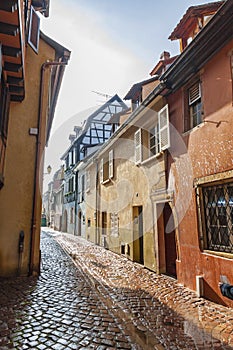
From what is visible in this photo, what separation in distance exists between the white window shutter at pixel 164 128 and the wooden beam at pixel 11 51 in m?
4.14

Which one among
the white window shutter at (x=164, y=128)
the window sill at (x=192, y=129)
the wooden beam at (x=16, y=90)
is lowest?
the window sill at (x=192, y=129)

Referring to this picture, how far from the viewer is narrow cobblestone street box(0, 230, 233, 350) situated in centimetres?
324

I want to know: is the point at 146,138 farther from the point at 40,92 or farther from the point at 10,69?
the point at 10,69

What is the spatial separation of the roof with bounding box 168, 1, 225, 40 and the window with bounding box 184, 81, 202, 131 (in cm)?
194

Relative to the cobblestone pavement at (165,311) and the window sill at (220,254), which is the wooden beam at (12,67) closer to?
the cobblestone pavement at (165,311)

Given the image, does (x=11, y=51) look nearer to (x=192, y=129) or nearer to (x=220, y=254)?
(x=192, y=129)

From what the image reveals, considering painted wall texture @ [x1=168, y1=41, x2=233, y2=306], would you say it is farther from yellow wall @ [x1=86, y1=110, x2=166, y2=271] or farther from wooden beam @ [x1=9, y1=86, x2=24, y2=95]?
wooden beam @ [x1=9, y1=86, x2=24, y2=95]

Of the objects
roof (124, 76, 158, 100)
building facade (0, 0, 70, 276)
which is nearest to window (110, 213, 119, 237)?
building facade (0, 0, 70, 276)

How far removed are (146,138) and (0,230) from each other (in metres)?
5.70

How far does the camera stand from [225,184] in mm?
4934

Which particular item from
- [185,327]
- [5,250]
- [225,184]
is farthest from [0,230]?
[225,184]

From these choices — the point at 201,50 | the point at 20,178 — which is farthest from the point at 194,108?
the point at 20,178

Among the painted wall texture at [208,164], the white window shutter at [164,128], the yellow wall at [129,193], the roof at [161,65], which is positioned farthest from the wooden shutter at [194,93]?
the roof at [161,65]

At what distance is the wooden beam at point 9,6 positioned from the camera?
12.5ft
